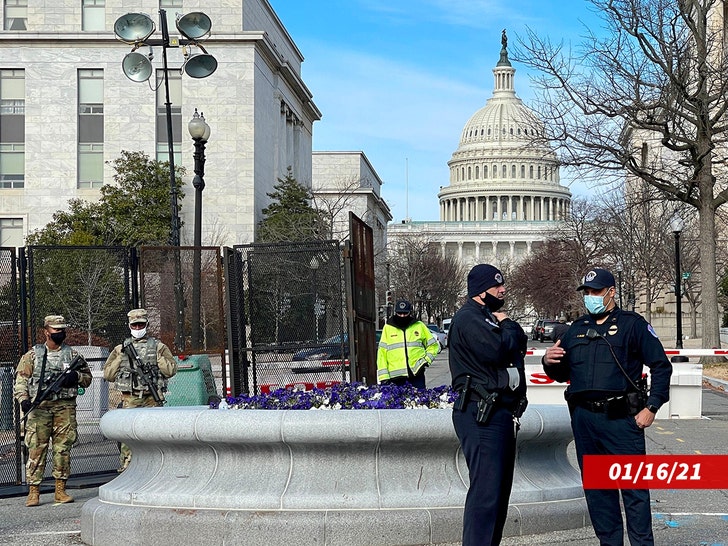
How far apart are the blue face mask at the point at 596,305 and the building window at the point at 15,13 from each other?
58942 millimetres

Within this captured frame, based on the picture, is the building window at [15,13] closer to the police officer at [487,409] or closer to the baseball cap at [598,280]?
the baseball cap at [598,280]

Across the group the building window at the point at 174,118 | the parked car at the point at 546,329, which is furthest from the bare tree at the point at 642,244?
the building window at the point at 174,118

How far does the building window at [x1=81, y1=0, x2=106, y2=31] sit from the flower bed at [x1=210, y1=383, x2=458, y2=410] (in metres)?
54.9

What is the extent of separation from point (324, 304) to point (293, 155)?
63434mm

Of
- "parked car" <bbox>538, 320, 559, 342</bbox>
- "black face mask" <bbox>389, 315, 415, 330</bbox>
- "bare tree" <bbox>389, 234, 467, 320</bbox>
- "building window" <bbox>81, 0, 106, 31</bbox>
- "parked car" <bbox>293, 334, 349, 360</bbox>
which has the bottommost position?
"parked car" <bbox>538, 320, 559, 342</bbox>

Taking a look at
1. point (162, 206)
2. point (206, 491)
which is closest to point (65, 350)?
point (206, 491)

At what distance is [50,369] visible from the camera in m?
11.2

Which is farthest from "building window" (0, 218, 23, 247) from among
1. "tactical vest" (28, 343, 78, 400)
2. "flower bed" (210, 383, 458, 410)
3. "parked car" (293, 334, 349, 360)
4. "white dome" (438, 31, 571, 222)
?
"white dome" (438, 31, 571, 222)

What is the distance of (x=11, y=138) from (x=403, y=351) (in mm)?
51231

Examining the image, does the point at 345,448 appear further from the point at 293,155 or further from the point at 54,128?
the point at 293,155

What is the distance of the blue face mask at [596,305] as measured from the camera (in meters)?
7.37

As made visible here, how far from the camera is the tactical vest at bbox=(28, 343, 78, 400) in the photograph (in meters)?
11.1

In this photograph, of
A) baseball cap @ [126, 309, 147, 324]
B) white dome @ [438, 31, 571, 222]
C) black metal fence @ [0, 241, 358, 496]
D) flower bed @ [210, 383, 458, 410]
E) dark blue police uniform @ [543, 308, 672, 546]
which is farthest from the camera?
white dome @ [438, 31, 571, 222]
